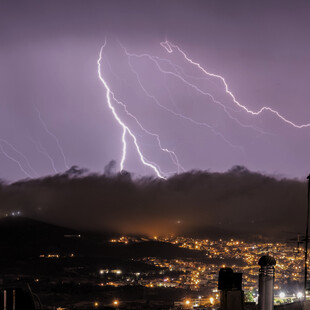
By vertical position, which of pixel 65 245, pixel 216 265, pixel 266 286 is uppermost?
pixel 65 245

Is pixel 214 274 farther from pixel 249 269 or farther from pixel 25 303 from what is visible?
pixel 25 303

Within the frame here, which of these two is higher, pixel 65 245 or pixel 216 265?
pixel 65 245

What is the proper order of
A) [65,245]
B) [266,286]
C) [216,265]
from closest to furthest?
[266,286] → [216,265] → [65,245]

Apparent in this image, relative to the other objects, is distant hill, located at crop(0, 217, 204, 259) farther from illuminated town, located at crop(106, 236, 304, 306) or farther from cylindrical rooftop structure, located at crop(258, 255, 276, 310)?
cylindrical rooftop structure, located at crop(258, 255, 276, 310)

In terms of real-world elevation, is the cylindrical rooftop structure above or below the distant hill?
below

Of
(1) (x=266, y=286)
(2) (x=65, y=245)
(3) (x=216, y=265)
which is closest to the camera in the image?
(1) (x=266, y=286)

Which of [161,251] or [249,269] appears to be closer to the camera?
[249,269]

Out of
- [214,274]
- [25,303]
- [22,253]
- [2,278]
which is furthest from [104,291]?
[25,303]

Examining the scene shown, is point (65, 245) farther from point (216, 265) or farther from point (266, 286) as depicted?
point (266, 286)

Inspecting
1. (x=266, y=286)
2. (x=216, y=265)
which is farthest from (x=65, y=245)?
(x=266, y=286)

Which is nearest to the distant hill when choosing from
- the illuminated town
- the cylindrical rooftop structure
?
the illuminated town

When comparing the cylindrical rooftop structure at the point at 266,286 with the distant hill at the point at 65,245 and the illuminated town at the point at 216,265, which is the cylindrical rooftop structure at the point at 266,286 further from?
the distant hill at the point at 65,245
